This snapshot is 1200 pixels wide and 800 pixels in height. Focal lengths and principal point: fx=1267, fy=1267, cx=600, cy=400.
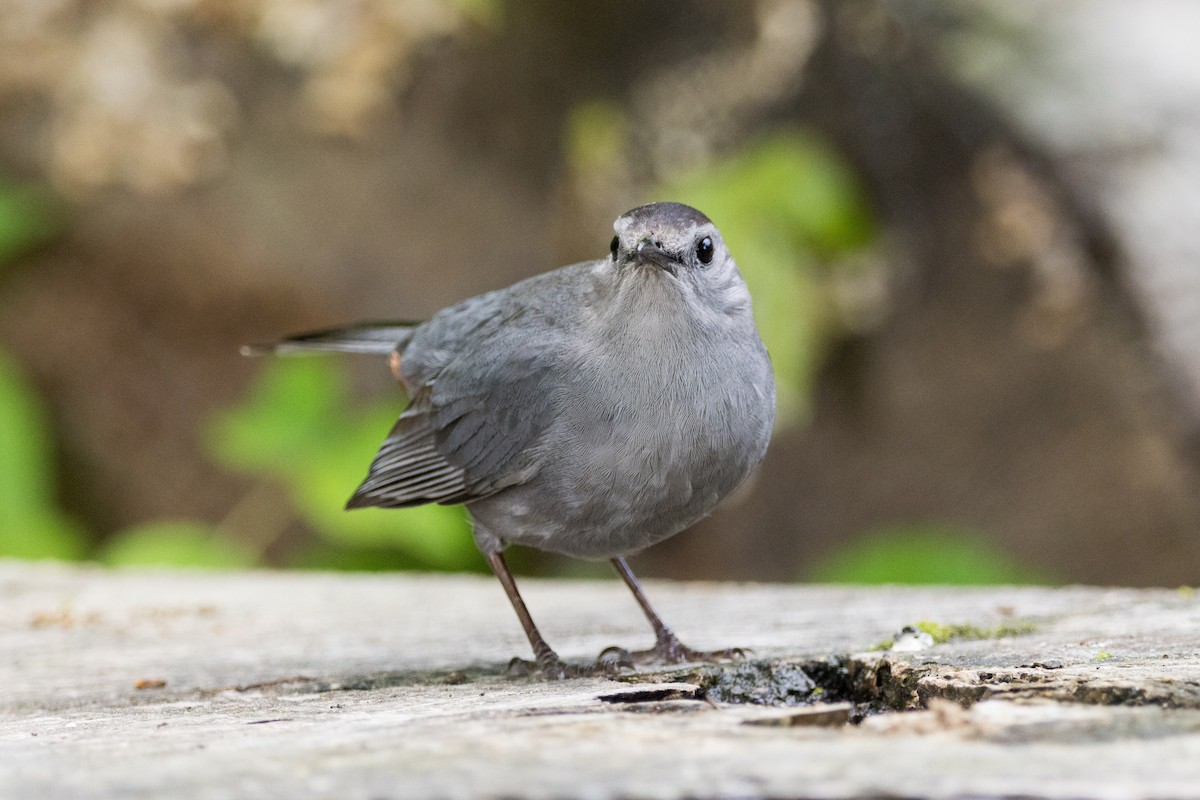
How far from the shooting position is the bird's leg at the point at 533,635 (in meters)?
2.70

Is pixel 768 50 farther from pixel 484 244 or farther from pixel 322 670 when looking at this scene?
pixel 322 670

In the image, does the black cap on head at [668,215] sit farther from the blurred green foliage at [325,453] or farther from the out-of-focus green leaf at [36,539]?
the out-of-focus green leaf at [36,539]

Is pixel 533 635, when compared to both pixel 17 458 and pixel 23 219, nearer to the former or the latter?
pixel 17 458

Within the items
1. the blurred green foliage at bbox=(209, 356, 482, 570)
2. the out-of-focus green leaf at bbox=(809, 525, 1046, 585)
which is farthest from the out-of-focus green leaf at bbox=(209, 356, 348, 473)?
the out-of-focus green leaf at bbox=(809, 525, 1046, 585)

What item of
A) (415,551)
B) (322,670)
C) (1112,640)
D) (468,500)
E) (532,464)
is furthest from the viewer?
(415,551)

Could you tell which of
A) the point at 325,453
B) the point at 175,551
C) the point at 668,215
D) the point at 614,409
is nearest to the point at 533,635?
the point at 614,409

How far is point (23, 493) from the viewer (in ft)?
19.6

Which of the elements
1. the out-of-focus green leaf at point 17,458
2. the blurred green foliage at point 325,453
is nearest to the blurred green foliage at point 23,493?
the out-of-focus green leaf at point 17,458

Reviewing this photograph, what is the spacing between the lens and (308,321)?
674cm

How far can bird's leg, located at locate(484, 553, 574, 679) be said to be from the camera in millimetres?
2697

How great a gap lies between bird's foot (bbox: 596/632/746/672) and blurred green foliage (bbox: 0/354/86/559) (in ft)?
13.4

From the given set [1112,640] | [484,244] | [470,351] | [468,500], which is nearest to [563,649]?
[468,500]

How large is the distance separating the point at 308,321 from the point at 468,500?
150 inches

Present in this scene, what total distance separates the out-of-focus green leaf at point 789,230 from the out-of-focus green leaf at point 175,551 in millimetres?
2684
